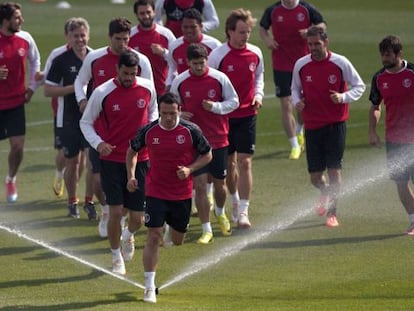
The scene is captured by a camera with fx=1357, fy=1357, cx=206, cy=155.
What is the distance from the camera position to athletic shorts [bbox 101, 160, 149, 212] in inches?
605

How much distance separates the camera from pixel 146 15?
63.9ft

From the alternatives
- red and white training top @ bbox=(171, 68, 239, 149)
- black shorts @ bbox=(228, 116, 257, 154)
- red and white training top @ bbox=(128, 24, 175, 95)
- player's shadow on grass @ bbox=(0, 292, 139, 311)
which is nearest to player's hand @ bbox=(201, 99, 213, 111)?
red and white training top @ bbox=(171, 68, 239, 149)

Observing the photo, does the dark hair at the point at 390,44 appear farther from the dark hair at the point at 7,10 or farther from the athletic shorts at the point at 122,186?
the dark hair at the point at 7,10

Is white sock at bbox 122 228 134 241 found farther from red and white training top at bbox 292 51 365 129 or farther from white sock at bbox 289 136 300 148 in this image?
white sock at bbox 289 136 300 148

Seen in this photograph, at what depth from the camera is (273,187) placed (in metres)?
20.2

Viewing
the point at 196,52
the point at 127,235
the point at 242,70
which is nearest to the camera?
the point at 127,235

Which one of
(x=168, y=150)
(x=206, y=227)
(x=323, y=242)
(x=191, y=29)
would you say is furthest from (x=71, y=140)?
(x=168, y=150)

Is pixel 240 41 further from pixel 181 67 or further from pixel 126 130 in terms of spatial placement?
pixel 126 130

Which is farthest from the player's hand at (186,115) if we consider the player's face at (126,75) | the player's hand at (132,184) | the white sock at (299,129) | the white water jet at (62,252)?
the white sock at (299,129)

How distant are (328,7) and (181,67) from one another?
79.1ft

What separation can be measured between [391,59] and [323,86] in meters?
1.09

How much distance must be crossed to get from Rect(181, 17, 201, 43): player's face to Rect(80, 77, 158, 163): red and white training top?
2.99 meters

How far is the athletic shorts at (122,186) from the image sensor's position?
15.4m

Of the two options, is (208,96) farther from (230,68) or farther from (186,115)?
(230,68)
